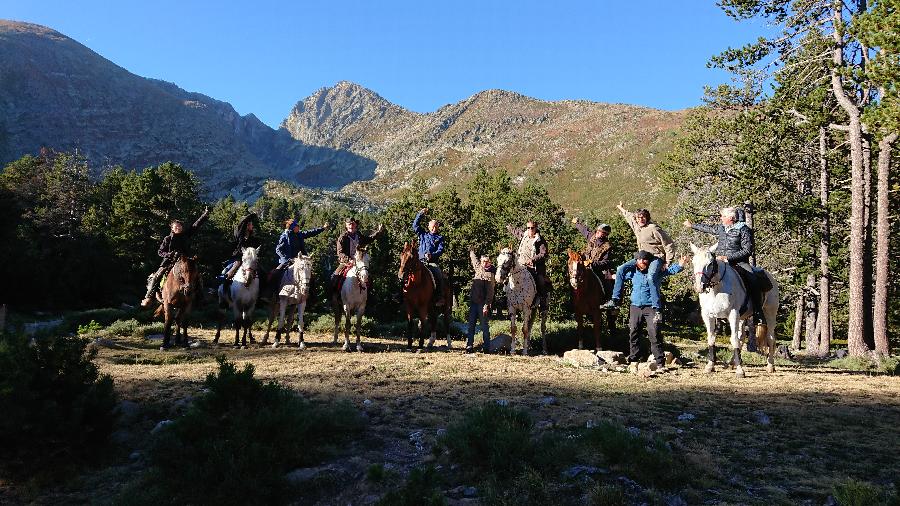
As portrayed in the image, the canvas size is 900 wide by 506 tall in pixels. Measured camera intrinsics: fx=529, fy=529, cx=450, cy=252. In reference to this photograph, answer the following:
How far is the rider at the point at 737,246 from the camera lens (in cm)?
1077

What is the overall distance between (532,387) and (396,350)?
6.04 metres

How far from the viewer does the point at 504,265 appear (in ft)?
42.4

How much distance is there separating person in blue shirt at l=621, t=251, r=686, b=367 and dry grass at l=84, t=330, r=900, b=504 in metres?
0.89

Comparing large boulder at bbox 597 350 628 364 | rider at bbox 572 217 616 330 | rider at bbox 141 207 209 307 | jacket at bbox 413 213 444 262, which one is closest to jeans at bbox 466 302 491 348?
jacket at bbox 413 213 444 262

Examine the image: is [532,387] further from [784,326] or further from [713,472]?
[784,326]

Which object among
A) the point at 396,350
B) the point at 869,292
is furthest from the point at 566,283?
the point at 396,350

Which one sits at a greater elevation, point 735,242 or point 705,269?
point 735,242

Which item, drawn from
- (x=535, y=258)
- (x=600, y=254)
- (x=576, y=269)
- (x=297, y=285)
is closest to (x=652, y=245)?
(x=576, y=269)

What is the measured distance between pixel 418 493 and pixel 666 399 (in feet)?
16.3

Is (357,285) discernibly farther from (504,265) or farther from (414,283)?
(504,265)

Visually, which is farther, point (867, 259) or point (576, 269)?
point (867, 259)

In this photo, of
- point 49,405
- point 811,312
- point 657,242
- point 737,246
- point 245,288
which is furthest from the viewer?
point 811,312

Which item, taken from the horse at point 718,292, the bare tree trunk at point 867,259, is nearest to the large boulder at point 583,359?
the horse at point 718,292

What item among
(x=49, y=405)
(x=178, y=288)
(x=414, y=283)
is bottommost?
(x=49, y=405)
